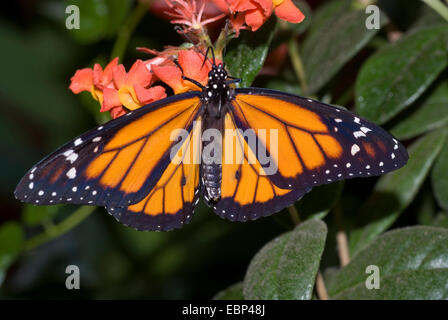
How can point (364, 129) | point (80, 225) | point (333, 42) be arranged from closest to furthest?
point (364, 129) < point (333, 42) < point (80, 225)

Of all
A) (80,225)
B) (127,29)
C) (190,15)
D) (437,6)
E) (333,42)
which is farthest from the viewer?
(80,225)

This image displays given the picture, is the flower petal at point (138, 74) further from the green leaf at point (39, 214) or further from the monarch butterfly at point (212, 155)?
the green leaf at point (39, 214)

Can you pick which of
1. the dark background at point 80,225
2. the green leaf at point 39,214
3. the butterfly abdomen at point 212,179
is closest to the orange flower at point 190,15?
the butterfly abdomen at point 212,179

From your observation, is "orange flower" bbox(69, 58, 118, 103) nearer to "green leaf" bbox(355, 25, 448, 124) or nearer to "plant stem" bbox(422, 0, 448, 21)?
"green leaf" bbox(355, 25, 448, 124)

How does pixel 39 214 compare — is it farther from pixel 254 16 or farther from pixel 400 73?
pixel 400 73

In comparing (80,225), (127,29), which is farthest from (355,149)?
(80,225)
